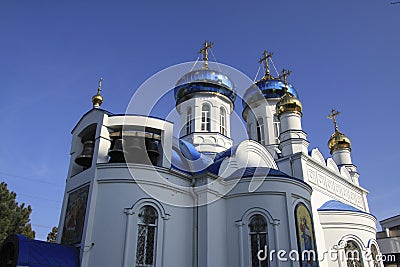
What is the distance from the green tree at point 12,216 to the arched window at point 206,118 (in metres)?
9.47

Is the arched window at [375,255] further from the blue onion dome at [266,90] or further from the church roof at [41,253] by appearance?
the church roof at [41,253]

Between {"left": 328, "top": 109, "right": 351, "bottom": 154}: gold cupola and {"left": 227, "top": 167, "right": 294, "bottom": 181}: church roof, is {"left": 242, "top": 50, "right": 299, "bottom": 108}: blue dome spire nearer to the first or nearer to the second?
{"left": 328, "top": 109, "right": 351, "bottom": 154}: gold cupola

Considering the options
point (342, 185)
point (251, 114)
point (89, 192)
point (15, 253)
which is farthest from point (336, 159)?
point (15, 253)

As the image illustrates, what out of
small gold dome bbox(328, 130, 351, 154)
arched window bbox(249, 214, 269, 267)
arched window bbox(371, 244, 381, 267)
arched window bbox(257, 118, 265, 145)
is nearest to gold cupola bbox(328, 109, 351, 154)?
small gold dome bbox(328, 130, 351, 154)

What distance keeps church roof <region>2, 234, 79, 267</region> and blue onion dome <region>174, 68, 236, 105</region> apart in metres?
9.98

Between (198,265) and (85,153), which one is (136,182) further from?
(198,265)

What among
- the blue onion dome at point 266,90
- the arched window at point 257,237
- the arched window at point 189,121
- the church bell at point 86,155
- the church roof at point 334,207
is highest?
the blue onion dome at point 266,90

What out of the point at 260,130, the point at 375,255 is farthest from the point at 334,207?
the point at 260,130

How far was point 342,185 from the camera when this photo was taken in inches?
622

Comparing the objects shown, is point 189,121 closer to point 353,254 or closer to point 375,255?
point 353,254

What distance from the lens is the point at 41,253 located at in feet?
25.4

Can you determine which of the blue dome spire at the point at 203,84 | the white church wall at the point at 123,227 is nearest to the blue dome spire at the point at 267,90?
the blue dome spire at the point at 203,84

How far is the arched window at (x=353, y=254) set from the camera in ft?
38.8

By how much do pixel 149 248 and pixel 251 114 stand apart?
474 inches
